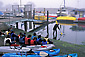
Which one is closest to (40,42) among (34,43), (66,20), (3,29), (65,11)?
(34,43)

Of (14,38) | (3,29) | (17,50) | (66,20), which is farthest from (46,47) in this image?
(66,20)

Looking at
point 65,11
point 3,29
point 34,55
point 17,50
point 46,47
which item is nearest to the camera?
point 34,55

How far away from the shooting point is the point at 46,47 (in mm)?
9492

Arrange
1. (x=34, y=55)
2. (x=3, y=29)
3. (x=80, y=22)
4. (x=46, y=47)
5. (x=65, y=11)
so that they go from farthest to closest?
(x=65, y=11), (x=80, y=22), (x=3, y=29), (x=46, y=47), (x=34, y=55)

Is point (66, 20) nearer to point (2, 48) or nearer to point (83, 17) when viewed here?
point (83, 17)

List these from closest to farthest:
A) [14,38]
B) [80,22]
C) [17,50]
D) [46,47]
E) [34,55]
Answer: [34,55], [17,50], [46,47], [14,38], [80,22]

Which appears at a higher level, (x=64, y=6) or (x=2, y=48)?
(x=64, y=6)

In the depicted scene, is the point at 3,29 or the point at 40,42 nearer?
the point at 40,42

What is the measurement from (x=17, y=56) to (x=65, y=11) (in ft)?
152

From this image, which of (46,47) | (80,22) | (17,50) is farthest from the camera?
(80,22)

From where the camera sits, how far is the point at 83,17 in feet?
136

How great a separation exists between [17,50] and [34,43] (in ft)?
5.20

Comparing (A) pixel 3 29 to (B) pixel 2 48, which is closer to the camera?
(B) pixel 2 48

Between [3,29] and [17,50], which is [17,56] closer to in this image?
[17,50]
